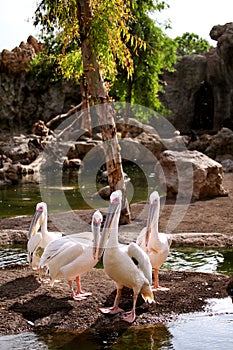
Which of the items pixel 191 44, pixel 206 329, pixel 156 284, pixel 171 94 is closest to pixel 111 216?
pixel 156 284

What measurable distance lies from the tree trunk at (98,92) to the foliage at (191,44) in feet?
122

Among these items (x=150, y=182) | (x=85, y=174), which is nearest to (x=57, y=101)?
(x=85, y=174)

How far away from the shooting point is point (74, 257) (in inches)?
272

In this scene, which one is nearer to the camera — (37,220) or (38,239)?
(38,239)

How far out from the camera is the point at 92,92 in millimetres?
11477

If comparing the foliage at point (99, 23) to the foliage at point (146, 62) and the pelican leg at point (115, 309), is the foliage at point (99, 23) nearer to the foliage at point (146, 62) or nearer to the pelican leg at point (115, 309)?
the pelican leg at point (115, 309)

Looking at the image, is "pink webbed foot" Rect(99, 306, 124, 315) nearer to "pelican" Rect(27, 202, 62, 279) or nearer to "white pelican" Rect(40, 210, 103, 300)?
"white pelican" Rect(40, 210, 103, 300)

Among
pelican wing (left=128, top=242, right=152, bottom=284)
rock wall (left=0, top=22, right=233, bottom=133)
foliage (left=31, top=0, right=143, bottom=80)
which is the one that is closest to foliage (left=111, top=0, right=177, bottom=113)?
rock wall (left=0, top=22, right=233, bottom=133)

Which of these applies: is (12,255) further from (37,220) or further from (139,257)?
(139,257)

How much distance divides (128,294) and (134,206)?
6.86 m

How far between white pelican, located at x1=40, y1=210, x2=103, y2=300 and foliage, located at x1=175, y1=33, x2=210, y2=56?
42124 millimetres

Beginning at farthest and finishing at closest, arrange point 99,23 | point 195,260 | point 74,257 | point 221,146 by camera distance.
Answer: point 221,146, point 99,23, point 195,260, point 74,257

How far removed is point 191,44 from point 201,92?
542 inches

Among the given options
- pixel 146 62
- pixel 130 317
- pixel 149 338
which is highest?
pixel 146 62
